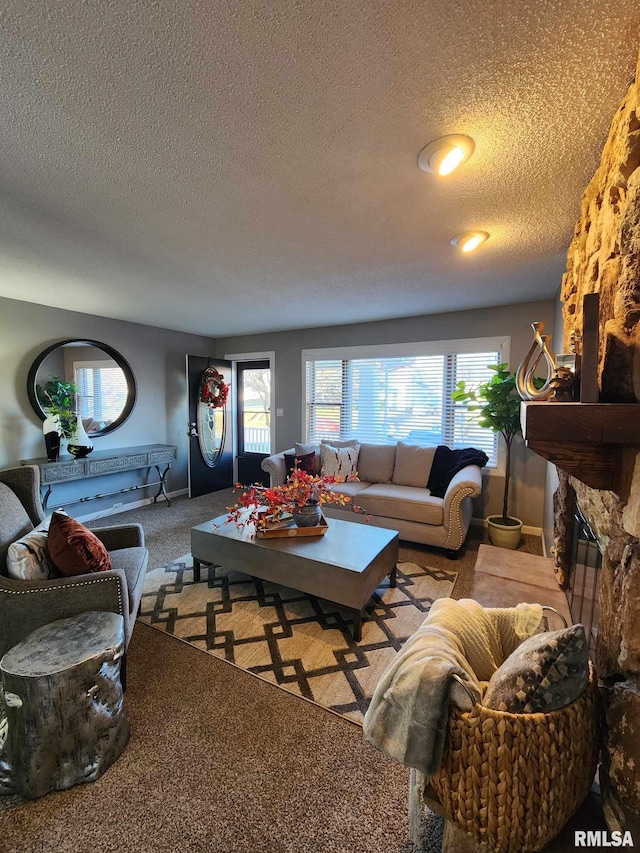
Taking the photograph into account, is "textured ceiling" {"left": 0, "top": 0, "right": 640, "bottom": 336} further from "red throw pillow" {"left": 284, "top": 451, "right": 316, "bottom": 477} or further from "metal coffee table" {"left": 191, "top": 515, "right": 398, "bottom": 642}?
"red throw pillow" {"left": 284, "top": 451, "right": 316, "bottom": 477}

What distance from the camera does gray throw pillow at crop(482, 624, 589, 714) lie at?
0.81 metres

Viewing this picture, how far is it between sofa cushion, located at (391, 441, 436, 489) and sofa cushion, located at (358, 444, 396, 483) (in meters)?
0.09

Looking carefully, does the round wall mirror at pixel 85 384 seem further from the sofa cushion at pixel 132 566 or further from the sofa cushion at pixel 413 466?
the sofa cushion at pixel 413 466

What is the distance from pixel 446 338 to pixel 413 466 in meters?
1.56

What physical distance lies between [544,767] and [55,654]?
5.31ft

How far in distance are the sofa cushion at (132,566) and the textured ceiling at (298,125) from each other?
76.0 inches

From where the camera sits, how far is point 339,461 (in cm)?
410

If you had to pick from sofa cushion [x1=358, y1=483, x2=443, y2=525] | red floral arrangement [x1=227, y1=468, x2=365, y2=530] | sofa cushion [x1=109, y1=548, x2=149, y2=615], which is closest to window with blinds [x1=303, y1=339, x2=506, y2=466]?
sofa cushion [x1=358, y1=483, x2=443, y2=525]

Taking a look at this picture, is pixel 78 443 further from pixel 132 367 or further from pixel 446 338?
pixel 446 338

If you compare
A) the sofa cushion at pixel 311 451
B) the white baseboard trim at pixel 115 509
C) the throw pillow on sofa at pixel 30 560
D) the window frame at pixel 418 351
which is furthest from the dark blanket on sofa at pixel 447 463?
the white baseboard trim at pixel 115 509

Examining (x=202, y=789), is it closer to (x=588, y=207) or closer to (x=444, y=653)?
(x=444, y=653)

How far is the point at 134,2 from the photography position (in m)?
0.83

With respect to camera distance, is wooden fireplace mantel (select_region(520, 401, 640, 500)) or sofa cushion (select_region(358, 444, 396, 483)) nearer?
wooden fireplace mantel (select_region(520, 401, 640, 500))

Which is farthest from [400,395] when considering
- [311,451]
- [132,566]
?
[132,566]
